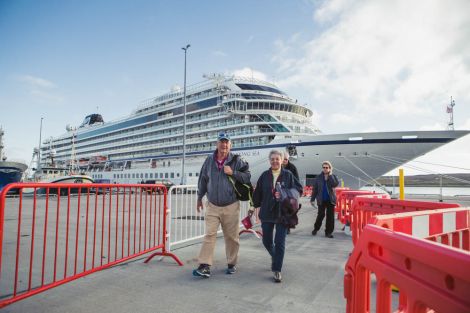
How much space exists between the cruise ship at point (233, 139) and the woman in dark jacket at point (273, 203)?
16768mm

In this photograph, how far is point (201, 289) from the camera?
119 inches

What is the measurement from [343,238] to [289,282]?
322 cm

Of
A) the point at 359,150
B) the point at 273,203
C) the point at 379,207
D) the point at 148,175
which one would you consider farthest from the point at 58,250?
the point at 148,175

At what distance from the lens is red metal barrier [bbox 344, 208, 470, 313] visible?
0.97 m

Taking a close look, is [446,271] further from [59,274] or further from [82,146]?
[82,146]

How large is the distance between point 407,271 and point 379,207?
9.68 ft

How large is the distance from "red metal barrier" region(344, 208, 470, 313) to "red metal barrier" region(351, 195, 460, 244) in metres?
1.56

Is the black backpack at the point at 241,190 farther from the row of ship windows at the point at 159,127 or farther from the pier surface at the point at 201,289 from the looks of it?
the row of ship windows at the point at 159,127

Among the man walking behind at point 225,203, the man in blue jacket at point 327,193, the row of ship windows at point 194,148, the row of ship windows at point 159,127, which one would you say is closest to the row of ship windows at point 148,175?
the row of ship windows at point 194,148

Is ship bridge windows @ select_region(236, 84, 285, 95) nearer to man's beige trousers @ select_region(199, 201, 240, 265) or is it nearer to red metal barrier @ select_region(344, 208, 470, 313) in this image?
man's beige trousers @ select_region(199, 201, 240, 265)

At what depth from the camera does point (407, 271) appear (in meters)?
1.20

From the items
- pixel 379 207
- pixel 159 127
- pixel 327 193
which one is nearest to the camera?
pixel 379 207

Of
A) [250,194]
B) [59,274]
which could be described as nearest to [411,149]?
[250,194]

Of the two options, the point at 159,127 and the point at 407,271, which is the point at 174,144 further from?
the point at 407,271
